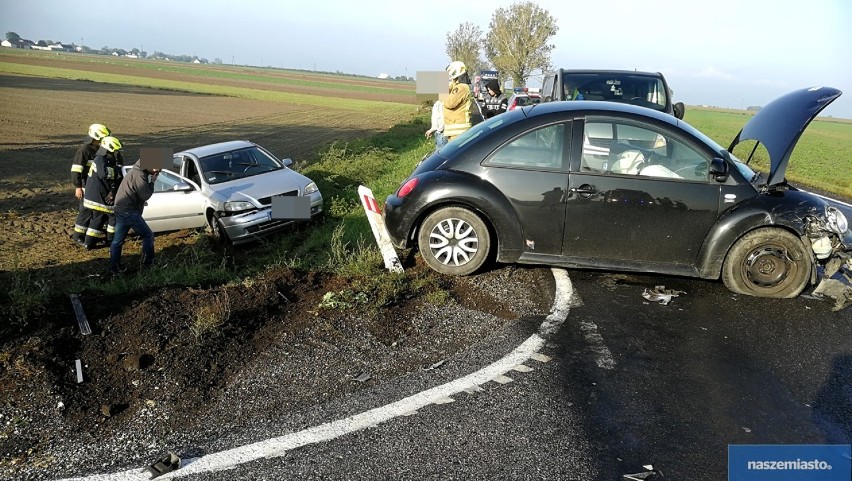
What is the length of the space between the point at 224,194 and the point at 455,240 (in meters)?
5.68

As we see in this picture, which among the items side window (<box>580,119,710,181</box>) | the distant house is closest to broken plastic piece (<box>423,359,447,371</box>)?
side window (<box>580,119,710,181</box>)

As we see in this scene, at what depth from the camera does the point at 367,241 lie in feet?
25.1

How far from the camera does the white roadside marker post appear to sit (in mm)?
6094

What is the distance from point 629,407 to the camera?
12.5ft

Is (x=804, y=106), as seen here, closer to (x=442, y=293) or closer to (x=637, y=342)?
(x=637, y=342)

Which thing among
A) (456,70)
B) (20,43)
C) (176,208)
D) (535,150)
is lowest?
(176,208)

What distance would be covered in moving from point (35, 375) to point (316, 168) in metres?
12.2

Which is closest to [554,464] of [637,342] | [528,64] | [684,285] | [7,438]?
[637,342]

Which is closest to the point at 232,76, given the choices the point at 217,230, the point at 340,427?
the point at 217,230

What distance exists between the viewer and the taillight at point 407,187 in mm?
6133

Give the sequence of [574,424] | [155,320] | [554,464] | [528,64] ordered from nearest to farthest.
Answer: [554,464], [574,424], [155,320], [528,64]

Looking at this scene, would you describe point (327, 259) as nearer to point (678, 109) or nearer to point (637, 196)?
point (637, 196)

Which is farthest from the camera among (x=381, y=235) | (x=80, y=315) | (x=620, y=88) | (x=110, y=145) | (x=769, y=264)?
(x=620, y=88)

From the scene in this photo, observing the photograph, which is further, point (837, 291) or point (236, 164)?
point (236, 164)
